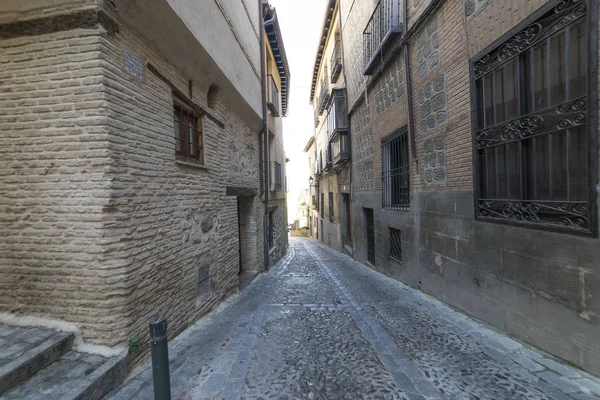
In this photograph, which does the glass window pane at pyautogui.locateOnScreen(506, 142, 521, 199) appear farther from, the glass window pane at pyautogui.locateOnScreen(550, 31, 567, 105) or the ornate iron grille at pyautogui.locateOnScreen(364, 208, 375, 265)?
the ornate iron grille at pyautogui.locateOnScreen(364, 208, 375, 265)

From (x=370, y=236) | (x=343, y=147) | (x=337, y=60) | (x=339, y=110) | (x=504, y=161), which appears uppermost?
(x=337, y=60)

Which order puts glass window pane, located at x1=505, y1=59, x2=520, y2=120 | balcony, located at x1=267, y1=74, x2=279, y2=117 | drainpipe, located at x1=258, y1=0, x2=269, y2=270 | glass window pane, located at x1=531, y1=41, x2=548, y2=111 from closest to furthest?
glass window pane, located at x1=531, y1=41, x2=548, y2=111
glass window pane, located at x1=505, y1=59, x2=520, y2=120
drainpipe, located at x1=258, y1=0, x2=269, y2=270
balcony, located at x1=267, y1=74, x2=279, y2=117

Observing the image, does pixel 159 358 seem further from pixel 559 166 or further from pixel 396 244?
pixel 396 244

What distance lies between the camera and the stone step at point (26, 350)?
84.2 inches

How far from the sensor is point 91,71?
264 centimetres

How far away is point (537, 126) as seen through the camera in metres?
3.04

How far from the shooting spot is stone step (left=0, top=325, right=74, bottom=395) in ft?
7.02

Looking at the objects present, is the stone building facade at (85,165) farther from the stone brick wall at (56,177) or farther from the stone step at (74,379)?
the stone step at (74,379)

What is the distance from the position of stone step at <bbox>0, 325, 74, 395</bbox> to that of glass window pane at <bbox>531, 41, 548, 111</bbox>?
497cm

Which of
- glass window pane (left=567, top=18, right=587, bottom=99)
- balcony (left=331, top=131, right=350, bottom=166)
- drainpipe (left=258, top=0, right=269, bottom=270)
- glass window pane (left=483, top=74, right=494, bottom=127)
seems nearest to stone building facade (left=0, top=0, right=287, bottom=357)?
glass window pane (left=483, top=74, right=494, bottom=127)

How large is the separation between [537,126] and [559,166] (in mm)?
463

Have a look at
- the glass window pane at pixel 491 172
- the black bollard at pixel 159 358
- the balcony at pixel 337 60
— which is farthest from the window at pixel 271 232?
the black bollard at pixel 159 358

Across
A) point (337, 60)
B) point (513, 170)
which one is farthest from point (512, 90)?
point (337, 60)

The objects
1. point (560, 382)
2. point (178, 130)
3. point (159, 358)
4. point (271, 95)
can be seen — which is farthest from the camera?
point (271, 95)
